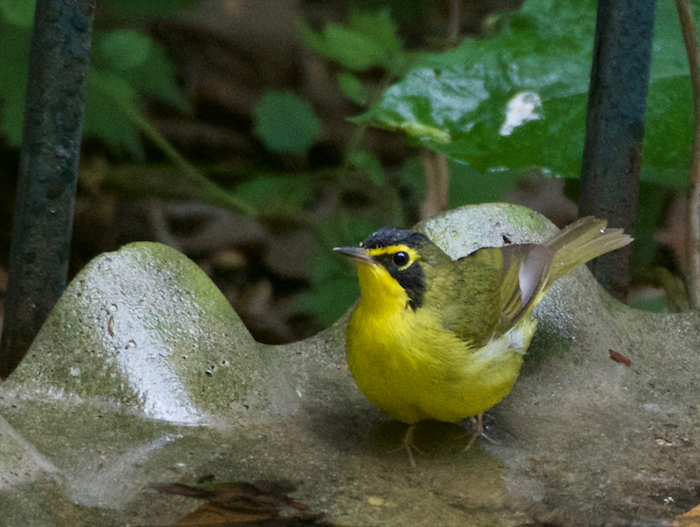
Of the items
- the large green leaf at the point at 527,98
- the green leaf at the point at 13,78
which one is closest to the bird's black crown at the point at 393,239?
the large green leaf at the point at 527,98

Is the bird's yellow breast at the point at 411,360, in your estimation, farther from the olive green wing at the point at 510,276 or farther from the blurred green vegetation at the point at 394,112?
the blurred green vegetation at the point at 394,112

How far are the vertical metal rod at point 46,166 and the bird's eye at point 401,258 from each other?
1.04 metres

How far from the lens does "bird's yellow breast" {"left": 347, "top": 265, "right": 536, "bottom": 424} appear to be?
2.30m

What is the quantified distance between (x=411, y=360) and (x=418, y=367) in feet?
0.09

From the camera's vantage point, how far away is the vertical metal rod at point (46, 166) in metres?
2.48

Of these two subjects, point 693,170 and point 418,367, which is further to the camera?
point 693,170

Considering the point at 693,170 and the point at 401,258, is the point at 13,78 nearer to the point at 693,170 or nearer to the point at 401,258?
the point at 401,258

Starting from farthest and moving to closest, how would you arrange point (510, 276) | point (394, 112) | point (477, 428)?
point (394, 112) → point (510, 276) → point (477, 428)

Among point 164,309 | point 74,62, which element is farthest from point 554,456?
point 74,62

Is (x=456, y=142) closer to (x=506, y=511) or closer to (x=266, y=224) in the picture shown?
(x=506, y=511)

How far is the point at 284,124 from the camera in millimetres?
5574

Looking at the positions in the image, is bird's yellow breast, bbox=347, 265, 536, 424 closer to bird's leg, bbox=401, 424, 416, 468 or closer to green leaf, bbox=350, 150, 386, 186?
bird's leg, bbox=401, 424, 416, 468

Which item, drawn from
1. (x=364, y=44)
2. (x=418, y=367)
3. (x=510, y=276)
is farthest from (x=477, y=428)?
(x=364, y=44)

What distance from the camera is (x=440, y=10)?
7094mm
